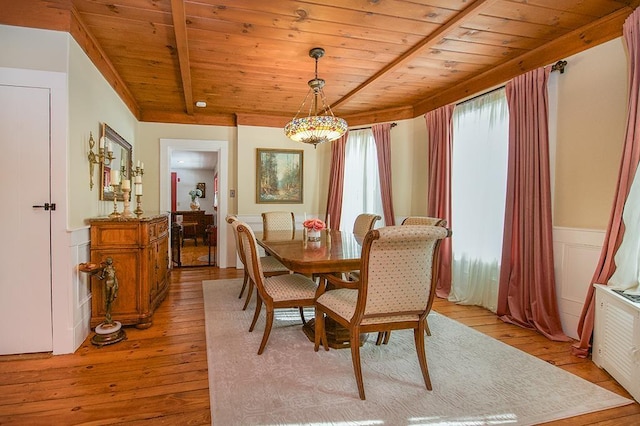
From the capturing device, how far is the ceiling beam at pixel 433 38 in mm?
2244

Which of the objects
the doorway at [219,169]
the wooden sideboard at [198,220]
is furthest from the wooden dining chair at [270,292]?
the wooden sideboard at [198,220]

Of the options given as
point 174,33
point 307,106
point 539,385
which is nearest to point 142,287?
point 174,33

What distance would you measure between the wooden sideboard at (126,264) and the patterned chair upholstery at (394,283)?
6.03 feet

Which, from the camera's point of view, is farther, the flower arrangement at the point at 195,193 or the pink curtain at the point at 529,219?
the flower arrangement at the point at 195,193

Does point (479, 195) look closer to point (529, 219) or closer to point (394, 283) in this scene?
point (529, 219)

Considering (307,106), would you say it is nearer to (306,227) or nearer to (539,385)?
(306,227)

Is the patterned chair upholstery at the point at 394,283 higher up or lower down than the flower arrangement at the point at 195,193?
lower down

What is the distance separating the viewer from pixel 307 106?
499 centimetres

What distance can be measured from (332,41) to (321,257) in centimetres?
183

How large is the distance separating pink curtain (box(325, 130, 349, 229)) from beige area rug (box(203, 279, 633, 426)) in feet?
9.10

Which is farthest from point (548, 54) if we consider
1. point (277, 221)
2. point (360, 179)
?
point (277, 221)

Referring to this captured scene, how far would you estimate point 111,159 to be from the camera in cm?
323

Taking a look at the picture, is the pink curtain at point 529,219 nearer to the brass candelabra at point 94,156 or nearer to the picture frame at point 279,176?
the picture frame at point 279,176

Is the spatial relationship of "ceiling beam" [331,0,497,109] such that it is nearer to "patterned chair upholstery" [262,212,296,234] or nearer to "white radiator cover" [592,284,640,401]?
"patterned chair upholstery" [262,212,296,234]
